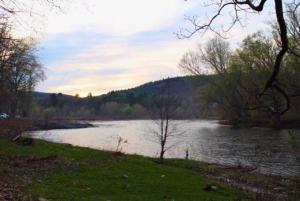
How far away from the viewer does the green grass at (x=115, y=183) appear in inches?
541

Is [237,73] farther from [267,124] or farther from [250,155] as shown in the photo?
[250,155]

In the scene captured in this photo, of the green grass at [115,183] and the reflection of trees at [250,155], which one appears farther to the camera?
the reflection of trees at [250,155]

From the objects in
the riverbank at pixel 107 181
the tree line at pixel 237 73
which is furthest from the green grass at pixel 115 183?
the tree line at pixel 237 73

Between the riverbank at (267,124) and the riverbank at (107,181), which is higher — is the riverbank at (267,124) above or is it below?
above

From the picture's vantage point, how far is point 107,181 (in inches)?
639

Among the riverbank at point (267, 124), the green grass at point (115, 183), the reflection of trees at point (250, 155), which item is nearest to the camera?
the green grass at point (115, 183)

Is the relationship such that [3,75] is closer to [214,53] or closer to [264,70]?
[264,70]

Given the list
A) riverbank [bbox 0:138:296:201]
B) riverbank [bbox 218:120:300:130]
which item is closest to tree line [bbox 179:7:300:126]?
riverbank [bbox 218:120:300:130]

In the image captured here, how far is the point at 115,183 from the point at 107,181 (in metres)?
0.38

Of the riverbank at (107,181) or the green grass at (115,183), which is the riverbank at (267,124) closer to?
the riverbank at (107,181)

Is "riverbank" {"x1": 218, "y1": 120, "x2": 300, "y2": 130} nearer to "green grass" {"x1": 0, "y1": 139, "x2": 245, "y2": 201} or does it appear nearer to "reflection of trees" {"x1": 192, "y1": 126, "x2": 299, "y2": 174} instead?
"reflection of trees" {"x1": 192, "y1": 126, "x2": 299, "y2": 174}

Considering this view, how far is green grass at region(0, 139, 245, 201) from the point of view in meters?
13.7

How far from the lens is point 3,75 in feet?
121

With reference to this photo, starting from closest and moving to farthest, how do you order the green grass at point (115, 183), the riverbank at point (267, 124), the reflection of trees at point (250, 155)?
the green grass at point (115, 183) < the reflection of trees at point (250, 155) < the riverbank at point (267, 124)
